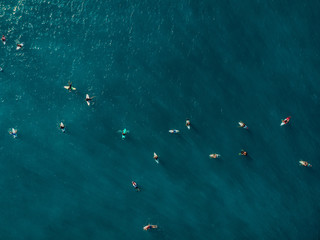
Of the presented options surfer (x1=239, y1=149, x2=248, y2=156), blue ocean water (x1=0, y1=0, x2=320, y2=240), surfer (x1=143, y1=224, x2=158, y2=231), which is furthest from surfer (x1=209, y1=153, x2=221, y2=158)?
surfer (x1=143, y1=224, x2=158, y2=231)

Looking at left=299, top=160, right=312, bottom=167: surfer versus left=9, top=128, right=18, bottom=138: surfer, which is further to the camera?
left=9, top=128, right=18, bottom=138: surfer

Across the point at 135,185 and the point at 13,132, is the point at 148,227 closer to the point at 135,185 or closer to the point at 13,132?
the point at 135,185

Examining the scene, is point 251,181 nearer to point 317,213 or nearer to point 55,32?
point 317,213

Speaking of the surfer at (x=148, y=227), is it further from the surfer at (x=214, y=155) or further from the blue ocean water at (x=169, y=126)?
the surfer at (x=214, y=155)

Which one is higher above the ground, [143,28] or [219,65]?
[143,28]

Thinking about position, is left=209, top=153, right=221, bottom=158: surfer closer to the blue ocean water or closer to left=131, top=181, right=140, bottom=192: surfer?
the blue ocean water

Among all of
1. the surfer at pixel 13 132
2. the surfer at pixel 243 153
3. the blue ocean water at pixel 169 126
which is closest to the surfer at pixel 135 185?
the blue ocean water at pixel 169 126

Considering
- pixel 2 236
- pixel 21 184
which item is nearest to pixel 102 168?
pixel 21 184

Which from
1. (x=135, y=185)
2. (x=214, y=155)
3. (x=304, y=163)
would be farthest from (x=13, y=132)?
(x=304, y=163)
